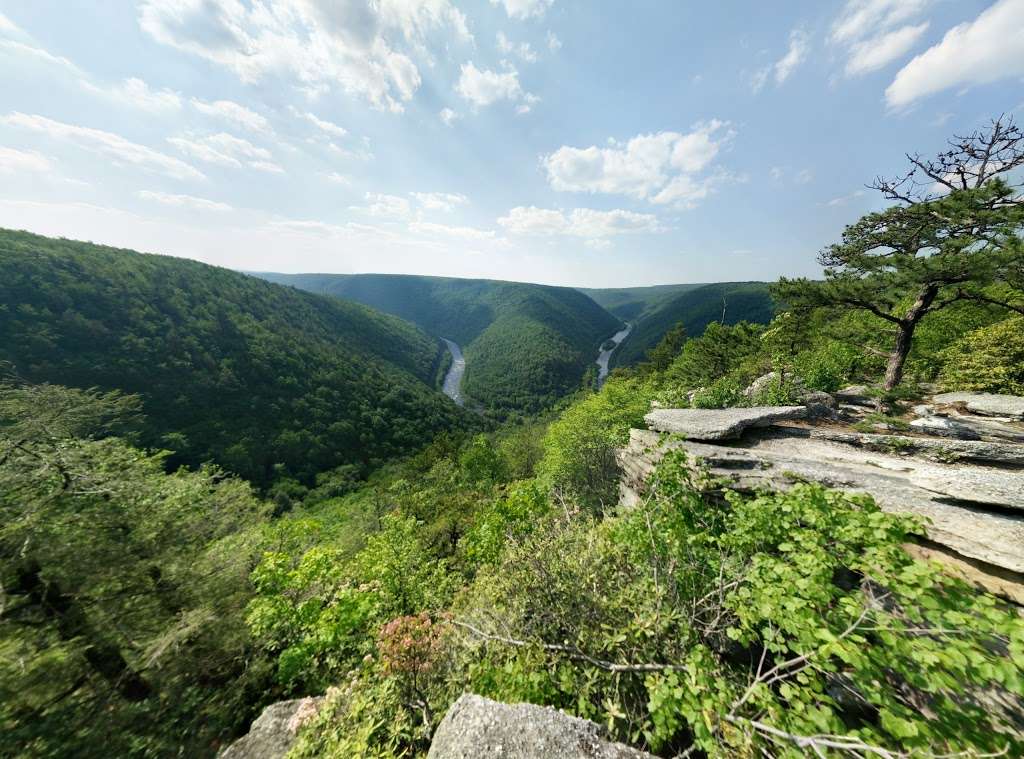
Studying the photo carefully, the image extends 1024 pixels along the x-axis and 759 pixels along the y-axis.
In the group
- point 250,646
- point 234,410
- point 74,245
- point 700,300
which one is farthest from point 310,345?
point 700,300

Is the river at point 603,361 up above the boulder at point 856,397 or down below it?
Result: below

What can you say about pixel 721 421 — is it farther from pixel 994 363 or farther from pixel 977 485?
pixel 994 363

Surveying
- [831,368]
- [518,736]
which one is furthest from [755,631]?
[831,368]

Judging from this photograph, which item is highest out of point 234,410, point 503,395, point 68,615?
point 68,615

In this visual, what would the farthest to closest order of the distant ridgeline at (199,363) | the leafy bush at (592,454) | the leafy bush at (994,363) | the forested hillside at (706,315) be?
the forested hillside at (706,315) → the distant ridgeline at (199,363) → the leafy bush at (592,454) → the leafy bush at (994,363)

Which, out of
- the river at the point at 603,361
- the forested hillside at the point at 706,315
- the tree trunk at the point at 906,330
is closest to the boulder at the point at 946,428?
the tree trunk at the point at 906,330

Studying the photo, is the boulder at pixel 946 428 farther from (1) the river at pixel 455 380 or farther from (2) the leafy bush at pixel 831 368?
(1) the river at pixel 455 380

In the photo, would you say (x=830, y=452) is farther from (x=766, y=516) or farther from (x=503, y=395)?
(x=503, y=395)

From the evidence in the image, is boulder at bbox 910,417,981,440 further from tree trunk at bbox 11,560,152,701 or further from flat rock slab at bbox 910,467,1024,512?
tree trunk at bbox 11,560,152,701
